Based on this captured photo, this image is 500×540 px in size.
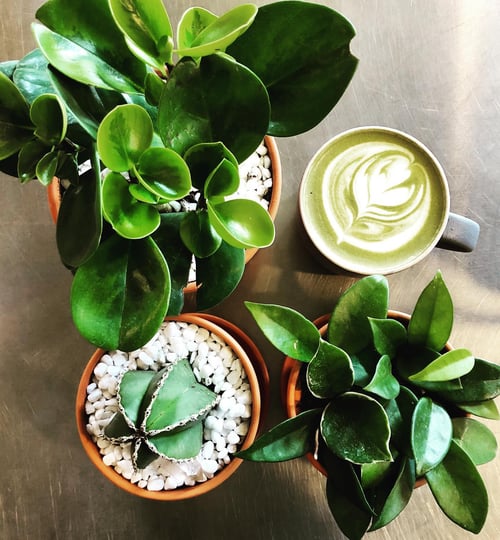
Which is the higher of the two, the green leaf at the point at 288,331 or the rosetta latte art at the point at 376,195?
the rosetta latte art at the point at 376,195

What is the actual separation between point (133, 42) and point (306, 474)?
20.2 inches

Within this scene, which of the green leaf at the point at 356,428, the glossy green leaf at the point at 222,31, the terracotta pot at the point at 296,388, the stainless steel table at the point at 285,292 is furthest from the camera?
the stainless steel table at the point at 285,292

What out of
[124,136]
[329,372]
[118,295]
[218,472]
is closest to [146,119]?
[124,136]

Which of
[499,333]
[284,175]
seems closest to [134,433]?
[284,175]

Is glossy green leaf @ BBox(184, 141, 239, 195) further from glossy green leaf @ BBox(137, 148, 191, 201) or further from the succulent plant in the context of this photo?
the succulent plant

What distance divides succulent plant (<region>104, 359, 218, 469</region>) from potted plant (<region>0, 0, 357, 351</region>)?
0.34ft

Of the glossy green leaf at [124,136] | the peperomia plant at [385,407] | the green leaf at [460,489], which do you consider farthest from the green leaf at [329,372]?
the glossy green leaf at [124,136]

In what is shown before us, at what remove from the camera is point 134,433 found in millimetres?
484

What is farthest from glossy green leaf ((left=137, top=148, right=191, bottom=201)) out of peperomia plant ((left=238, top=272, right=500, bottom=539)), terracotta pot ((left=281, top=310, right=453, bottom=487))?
terracotta pot ((left=281, top=310, right=453, bottom=487))

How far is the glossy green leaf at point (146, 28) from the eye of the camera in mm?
356

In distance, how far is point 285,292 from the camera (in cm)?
69

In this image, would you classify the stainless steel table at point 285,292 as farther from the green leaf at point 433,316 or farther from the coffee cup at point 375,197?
the green leaf at point 433,316

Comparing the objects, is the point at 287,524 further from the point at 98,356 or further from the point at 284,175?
the point at 284,175

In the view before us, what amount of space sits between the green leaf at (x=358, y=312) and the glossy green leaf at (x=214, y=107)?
16cm
